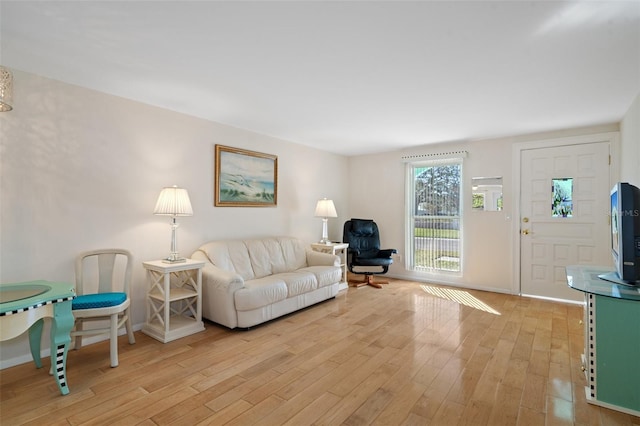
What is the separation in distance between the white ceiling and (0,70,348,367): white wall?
223 mm

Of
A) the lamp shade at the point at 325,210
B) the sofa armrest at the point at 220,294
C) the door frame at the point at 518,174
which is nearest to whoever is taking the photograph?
the sofa armrest at the point at 220,294

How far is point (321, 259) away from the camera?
14.8 feet

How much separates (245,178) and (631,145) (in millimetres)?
4305

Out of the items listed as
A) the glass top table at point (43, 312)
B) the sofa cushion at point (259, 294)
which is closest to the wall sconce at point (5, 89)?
the glass top table at point (43, 312)

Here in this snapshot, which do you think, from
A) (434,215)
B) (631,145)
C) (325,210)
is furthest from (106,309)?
(631,145)

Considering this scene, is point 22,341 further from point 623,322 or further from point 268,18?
point 623,322

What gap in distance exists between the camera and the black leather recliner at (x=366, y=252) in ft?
16.5

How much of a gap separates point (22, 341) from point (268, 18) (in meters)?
3.09

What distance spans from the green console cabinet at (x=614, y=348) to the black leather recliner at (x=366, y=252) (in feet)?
9.93

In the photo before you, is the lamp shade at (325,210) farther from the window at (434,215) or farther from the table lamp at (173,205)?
the table lamp at (173,205)

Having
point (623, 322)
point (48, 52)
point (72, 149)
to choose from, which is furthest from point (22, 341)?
point (623, 322)

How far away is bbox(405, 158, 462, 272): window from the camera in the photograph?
5.11 meters

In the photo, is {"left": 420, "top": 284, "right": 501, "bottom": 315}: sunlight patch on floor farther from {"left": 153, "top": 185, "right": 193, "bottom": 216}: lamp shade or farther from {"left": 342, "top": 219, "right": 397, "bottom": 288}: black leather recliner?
{"left": 153, "top": 185, "right": 193, "bottom": 216}: lamp shade

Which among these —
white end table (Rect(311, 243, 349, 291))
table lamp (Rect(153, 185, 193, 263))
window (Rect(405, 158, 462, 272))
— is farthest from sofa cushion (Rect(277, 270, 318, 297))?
window (Rect(405, 158, 462, 272))
